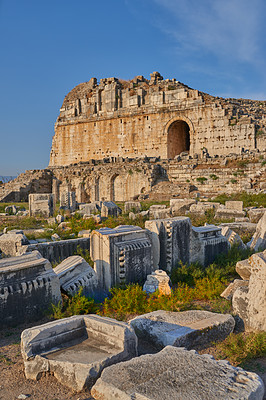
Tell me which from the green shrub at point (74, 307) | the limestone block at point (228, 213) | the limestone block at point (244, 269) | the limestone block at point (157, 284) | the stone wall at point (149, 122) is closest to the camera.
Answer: the green shrub at point (74, 307)

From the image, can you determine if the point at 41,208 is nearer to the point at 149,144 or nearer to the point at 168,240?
the point at 168,240

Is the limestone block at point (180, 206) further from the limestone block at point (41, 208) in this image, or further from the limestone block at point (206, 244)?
the limestone block at point (206, 244)

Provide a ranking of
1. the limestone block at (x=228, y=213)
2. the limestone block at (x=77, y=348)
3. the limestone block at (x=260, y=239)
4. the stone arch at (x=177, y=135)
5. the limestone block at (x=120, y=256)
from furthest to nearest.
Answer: the stone arch at (x=177, y=135) < the limestone block at (x=228, y=213) < the limestone block at (x=260, y=239) < the limestone block at (x=120, y=256) < the limestone block at (x=77, y=348)

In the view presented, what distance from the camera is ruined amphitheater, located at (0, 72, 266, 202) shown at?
18.0 meters

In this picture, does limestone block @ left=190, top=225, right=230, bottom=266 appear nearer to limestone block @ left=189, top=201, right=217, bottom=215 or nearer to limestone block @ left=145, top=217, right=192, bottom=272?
limestone block @ left=145, top=217, right=192, bottom=272

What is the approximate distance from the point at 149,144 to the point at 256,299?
71.5 ft

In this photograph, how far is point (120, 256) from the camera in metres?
4.86

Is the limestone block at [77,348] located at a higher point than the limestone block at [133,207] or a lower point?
lower

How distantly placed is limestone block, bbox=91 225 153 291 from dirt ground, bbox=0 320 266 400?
1755 millimetres

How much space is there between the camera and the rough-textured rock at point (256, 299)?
3562 mm

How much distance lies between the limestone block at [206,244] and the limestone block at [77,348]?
10.3 ft

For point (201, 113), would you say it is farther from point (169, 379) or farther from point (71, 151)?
point (169, 379)

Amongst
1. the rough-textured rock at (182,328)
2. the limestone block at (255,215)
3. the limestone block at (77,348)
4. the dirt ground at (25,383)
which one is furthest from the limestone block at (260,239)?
the limestone block at (77,348)

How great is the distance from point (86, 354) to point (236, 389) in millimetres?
1323
